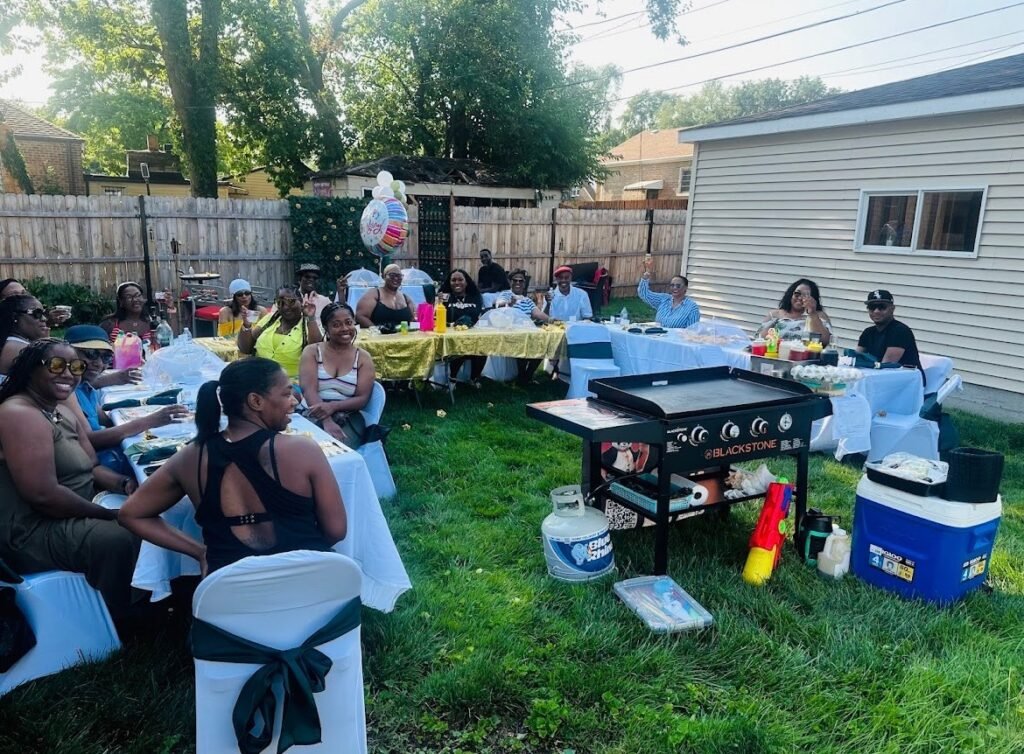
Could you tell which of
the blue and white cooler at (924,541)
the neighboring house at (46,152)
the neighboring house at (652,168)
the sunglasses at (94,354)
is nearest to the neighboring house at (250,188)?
the neighboring house at (46,152)

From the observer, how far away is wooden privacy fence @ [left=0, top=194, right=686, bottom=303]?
35.2ft

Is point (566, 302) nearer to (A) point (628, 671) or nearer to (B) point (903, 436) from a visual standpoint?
(B) point (903, 436)

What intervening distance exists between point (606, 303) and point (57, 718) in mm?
13223

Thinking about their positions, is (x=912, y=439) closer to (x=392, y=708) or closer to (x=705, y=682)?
(x=705, y=682)

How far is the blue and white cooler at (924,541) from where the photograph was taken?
3.37 meters

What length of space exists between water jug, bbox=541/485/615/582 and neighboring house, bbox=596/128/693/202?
996 inches

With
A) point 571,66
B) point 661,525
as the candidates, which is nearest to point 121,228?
point 661,525

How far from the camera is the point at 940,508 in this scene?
338cm

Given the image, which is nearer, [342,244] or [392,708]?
[392,708]

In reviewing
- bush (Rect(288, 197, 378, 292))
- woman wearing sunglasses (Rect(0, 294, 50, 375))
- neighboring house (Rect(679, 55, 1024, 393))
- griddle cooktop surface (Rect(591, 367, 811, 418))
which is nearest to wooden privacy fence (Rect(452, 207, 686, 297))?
bush (Rect(288, 197, 378, 292))

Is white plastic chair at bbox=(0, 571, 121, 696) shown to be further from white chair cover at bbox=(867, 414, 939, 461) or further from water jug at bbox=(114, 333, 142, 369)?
white chair cover at bbox=(867, 414, 939, 461)

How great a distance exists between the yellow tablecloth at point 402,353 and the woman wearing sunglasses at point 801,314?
302 cm

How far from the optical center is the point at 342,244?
13086 mm

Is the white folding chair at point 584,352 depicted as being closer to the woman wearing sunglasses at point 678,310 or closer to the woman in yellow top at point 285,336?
the woman wearing sunglasses at point 678,310
